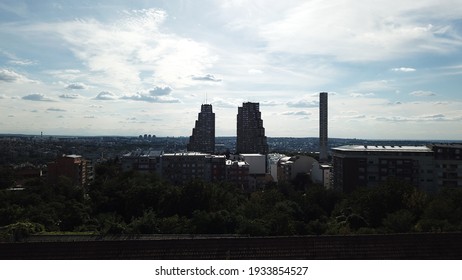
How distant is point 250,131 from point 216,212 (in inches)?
3797

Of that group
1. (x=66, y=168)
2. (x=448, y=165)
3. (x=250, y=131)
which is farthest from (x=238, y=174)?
(x=250, y=131)

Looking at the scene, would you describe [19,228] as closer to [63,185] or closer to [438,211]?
[63,185]

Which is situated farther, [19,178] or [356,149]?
[19,178]

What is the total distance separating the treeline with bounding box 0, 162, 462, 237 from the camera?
2708cm

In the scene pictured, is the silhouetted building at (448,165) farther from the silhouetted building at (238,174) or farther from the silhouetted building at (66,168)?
the silhouetted building at (66,168)

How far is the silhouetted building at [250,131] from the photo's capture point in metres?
122

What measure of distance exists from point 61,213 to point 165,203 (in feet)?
28.0

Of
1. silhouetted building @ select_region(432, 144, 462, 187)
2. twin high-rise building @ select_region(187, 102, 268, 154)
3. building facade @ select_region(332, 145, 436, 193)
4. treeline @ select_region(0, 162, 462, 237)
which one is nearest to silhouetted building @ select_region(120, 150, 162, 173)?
treeline @ select_region(0, 162, 462, 237)

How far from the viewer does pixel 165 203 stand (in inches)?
1442

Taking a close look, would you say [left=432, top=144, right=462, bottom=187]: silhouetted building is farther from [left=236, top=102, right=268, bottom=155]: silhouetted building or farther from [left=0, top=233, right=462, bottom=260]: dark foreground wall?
[left=236, top=102, right=268, bottom=155]: silhouetted building

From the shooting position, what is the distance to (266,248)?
15305 mm

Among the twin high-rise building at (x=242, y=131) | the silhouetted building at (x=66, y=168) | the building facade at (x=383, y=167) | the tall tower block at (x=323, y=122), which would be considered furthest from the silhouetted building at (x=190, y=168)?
the tall tower block at (x=323, y=122)

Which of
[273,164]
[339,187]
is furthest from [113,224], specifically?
[273,164]

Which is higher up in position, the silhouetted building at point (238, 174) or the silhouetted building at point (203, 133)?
the silhouetted building at point (203, 133)
